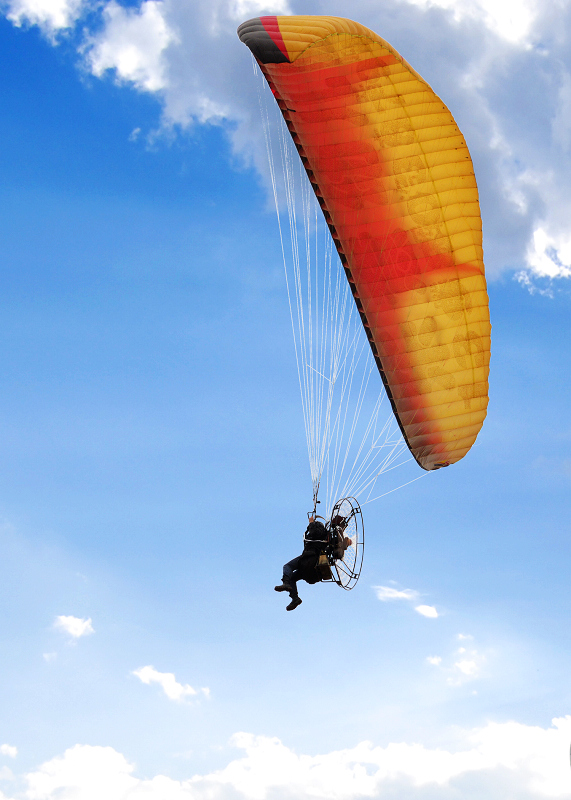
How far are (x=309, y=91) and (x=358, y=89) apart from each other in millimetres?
714

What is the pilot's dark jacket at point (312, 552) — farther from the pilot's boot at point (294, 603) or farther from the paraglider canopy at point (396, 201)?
the paraglider canopy at point (396, 201)

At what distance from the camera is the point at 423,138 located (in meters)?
15.0

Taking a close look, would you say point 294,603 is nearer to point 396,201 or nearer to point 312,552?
point 312,552

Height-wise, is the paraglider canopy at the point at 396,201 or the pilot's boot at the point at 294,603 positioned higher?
the paraglider canopy at the point at 396,201

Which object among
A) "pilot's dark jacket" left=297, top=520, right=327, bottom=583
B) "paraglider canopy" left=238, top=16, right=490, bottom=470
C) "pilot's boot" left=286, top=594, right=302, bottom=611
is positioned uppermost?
"paraglider canopy" left=238, top=16, right=490, bottom=470

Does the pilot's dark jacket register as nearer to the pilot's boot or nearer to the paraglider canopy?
the pilot's boot

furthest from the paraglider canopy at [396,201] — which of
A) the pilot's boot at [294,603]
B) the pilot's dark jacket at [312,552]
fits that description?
the pilot's boot at [294,603]

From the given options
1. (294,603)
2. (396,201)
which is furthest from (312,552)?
(396,201)

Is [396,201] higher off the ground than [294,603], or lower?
higher

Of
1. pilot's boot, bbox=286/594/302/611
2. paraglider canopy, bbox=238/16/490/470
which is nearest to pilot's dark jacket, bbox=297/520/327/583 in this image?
pilot's boot, bbox=286/594/302/611

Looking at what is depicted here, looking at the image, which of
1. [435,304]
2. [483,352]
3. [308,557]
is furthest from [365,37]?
[308,557]

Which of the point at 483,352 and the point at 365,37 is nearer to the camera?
the point at 365,37

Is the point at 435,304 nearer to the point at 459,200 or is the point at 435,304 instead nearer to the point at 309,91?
the point at 459,200

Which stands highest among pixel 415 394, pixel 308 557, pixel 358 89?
pixel 358 89
